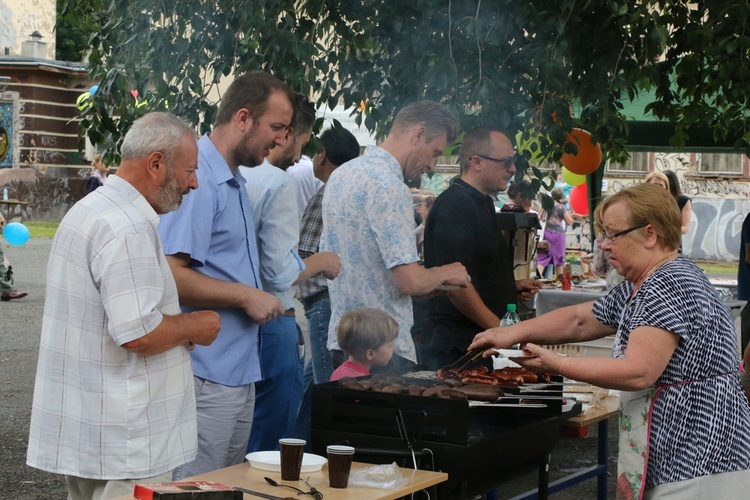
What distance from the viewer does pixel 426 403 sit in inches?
128

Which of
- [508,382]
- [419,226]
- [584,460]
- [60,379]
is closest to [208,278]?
[60,379]

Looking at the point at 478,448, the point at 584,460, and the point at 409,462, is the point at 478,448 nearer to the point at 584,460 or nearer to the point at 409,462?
the point at 409,462

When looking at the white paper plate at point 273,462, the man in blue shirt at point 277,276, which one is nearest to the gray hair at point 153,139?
the man in blue shirt at point 277,276

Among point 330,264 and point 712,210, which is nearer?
point 330,264

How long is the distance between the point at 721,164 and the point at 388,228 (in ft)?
79.9

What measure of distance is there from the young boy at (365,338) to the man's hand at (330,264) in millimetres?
190

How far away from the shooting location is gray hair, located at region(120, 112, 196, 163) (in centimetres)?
292

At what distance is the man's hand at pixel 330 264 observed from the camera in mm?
3963

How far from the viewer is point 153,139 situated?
2914 mm

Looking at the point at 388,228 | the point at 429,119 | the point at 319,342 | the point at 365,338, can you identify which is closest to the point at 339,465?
the point at 365,338

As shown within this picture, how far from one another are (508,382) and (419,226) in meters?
5.83

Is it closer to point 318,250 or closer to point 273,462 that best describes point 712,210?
point 318,250

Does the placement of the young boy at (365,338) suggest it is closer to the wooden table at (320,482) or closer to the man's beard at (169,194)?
the wooden table at (320,482)

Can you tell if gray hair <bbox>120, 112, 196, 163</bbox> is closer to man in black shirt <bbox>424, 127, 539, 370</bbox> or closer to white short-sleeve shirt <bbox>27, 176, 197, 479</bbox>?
white short-sleeve shirt <bbox>27, 176, 197, 479</bbox>
